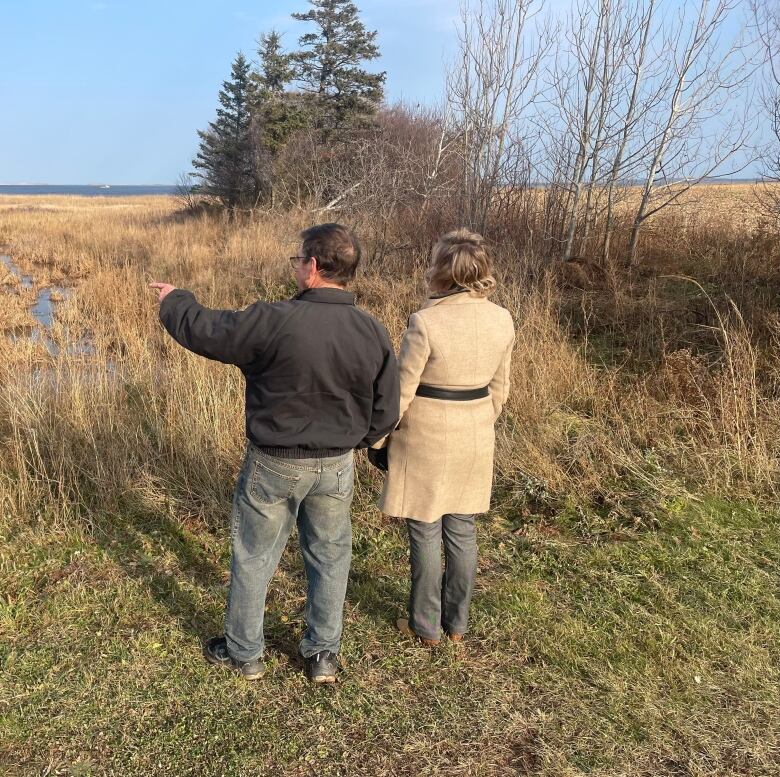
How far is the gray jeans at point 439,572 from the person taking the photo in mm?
2672

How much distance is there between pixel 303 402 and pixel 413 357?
1.64ft

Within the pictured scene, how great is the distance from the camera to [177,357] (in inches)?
249

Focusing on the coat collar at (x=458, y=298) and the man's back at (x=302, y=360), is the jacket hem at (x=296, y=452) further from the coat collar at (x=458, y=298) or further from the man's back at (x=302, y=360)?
the coat collar at (x=458, y=298)

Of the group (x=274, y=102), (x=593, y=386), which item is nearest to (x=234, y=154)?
(x=274, y=102)

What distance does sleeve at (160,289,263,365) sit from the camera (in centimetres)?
202

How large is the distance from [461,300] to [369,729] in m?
1.71

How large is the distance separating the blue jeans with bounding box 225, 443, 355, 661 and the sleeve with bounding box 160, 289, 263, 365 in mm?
434

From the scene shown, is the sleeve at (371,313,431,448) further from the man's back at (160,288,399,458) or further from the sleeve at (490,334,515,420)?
the sleeve at (490,334,515,420)

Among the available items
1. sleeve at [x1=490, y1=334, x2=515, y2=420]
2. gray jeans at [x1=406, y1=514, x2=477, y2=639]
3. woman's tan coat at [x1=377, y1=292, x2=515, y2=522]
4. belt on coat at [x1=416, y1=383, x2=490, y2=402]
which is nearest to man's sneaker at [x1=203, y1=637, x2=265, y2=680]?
gray jeans at [x1=406, y1=514, x2=477, y2=639]

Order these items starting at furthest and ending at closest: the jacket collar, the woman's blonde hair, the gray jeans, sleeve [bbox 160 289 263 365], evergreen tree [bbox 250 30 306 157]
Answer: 1. evergreen tree [bbox 250 30 306 157]
2. the gray jeans
3. the woman's blonde hair
4. the jacket collar
5. sleeve [bbox 160 289 263 365]

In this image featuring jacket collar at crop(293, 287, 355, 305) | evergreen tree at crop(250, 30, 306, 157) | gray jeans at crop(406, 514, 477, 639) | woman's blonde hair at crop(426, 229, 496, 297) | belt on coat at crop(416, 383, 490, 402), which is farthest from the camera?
evergreen tree at crop(250, 30, 306, 157)

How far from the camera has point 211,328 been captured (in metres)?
2.03

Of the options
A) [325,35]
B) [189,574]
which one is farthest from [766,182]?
[325,35]

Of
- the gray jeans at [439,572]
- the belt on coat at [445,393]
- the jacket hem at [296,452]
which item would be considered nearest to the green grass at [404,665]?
the gray jeans at [439,572]
